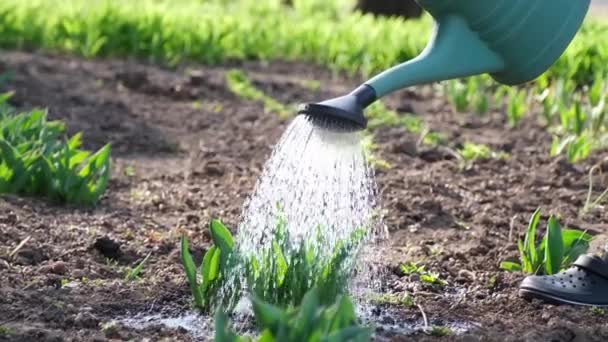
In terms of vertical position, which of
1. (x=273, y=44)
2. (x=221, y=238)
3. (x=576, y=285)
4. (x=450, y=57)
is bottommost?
(x=576, y=285)

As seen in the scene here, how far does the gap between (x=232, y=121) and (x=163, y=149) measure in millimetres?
598

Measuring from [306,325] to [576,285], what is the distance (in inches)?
48.3

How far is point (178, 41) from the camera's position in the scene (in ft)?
26.8

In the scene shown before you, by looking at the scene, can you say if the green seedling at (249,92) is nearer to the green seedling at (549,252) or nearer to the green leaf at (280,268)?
the green seedling at (549,252)

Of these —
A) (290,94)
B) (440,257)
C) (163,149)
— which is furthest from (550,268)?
(290,94)

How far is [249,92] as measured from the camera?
6992 mm

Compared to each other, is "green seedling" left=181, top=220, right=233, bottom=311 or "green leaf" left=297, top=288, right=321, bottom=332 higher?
"green leaf" left=297, top=288, right=321, bottom=332

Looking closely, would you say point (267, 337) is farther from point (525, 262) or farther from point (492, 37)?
point (525, 262)

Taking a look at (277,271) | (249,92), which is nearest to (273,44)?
(249,92)

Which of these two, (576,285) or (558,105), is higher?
(558,105)

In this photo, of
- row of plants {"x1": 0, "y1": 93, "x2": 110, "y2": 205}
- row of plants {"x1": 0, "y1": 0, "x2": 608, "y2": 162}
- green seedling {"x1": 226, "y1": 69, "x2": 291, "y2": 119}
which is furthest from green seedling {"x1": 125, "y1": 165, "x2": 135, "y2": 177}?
row of plants {"x1": 0, "y1": 0, "x2": 608, "y2": 162}

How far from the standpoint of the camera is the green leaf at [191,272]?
3.11 m

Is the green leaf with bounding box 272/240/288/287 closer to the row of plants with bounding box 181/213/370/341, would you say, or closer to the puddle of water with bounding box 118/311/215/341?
the row of plants with bounding box 181/213/370/341

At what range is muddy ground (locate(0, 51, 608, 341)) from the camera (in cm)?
330
